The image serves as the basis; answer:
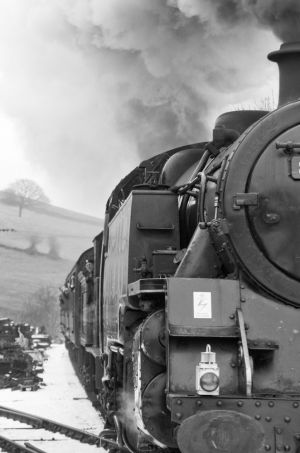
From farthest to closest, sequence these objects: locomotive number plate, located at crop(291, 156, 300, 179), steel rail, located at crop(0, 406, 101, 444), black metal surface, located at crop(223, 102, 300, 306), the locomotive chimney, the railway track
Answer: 1. steel rail, located at crop(0, 406, 101, 444)
2. the railway track
3. the locomotive chimney
4. locomotive number plate, located at crop(291, 156, 300, 179)
5. black metal surface, located at crop(223, 102, 300, 306)

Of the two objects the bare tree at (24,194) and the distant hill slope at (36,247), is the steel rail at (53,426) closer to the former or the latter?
the distant hill slope at (36,247)

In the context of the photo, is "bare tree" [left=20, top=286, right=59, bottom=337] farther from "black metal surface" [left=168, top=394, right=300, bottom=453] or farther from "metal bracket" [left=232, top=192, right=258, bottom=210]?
"black metal surface" [left=168, top=394, right=300, bottom=453]

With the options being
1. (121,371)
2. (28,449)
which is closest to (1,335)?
(28,449)

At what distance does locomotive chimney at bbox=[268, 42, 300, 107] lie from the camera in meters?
5.51

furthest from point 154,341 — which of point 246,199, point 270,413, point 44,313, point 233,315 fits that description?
point 44,313

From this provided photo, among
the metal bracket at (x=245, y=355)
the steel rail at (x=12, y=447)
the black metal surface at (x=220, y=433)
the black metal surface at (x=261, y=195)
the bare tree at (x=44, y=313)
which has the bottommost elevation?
the steel rail at (x=12, y=447)

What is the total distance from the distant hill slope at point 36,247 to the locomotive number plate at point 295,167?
4005 cm

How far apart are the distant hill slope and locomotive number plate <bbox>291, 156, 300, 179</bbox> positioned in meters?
40.1

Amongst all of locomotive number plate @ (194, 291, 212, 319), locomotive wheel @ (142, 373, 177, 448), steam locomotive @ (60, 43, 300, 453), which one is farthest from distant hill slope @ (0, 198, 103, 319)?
locomotive number plate @ (194, 291, 212, 319)

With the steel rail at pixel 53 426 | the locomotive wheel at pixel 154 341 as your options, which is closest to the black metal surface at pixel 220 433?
the locomotive wheel at pixel 154 341

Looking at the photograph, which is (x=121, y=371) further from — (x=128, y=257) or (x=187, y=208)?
(x=187, y=208)

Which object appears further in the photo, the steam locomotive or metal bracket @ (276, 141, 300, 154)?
metal bracket @ (276, 141, 300, 154)

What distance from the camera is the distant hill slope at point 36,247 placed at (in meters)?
50.2

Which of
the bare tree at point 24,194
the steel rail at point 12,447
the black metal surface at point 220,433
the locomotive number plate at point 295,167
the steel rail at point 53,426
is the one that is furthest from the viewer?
the bare tree at point 24,194
